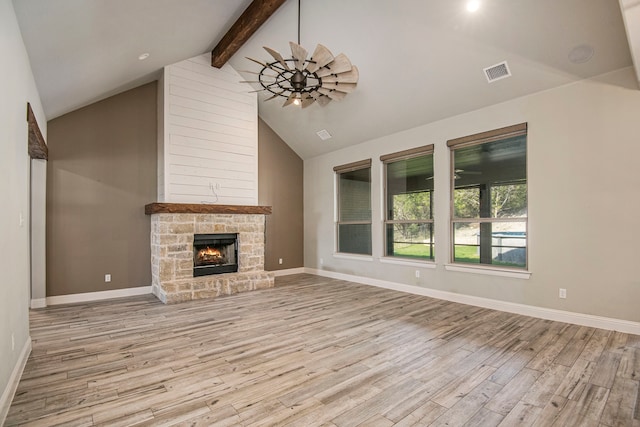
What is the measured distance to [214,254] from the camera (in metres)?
5.91

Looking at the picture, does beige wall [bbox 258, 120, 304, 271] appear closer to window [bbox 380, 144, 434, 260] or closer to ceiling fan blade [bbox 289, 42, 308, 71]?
window [bbox 380, 144, 434, 260]

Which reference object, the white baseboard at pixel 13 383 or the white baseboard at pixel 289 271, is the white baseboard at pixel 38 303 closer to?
the white baseboard at pixel 13 383

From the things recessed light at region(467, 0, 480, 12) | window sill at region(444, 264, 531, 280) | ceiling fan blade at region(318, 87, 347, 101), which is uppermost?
recessed light at region(467, 0, 480, 12)

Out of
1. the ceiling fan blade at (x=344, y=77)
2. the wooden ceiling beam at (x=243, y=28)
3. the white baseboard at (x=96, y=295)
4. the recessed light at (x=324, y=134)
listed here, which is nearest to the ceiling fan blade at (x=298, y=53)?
the ceiling fan blade at (x=344, y=77)

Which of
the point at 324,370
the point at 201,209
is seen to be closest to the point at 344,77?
the point at 324,370

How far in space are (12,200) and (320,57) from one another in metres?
2.92

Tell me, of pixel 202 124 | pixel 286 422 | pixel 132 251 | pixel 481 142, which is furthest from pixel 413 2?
pixel 132 251

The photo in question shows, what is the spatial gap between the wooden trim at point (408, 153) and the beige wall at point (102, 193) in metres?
4.23

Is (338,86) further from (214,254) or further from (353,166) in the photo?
(214,254)

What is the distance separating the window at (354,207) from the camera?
6527 millimetres

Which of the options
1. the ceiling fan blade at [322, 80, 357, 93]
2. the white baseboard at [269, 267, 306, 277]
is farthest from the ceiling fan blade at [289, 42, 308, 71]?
the white baseboard at [269, 267, 306, 277]

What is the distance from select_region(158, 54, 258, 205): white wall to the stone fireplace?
0.87 ft

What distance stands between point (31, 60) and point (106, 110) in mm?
2306

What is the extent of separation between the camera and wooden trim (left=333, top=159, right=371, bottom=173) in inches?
252
